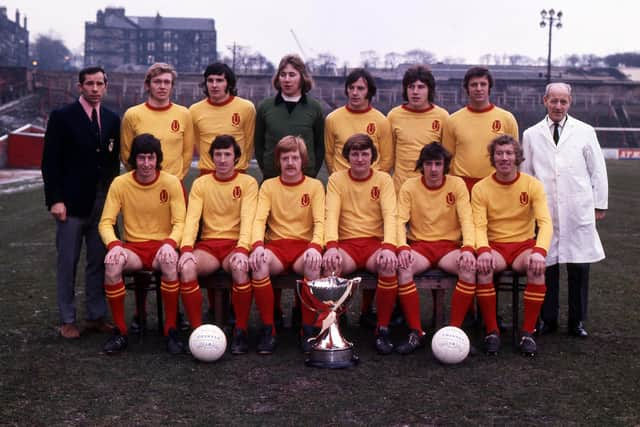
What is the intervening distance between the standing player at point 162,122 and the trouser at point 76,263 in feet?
1.12

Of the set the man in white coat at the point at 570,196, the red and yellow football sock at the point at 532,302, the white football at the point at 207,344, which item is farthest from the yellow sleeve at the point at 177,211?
the man in white coat at the point at 570,196

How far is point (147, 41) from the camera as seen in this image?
331ft

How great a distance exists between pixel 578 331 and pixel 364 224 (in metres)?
1.73

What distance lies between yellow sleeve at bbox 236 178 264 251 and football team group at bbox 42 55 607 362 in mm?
12

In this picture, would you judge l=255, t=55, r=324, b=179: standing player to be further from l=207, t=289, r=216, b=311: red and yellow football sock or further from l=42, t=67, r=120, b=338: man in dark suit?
l=42, t=67, r=120, b=338: man in dark suit

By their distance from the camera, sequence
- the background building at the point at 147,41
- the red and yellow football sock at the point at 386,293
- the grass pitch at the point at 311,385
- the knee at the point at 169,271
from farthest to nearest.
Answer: the background building at the point at 147,41, the red and yellow football sock at the point at 386,293, the knee at the point at 169,271, the grass pitch at the point at 311,385

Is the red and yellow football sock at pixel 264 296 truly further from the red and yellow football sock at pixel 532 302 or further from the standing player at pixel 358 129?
the red and yellow football sock at pixel 532 302

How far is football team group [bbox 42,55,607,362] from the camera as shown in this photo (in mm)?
5180

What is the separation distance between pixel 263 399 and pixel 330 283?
39.9 inches

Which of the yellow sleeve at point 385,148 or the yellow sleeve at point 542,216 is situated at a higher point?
the yellow sleeve at point 385,148

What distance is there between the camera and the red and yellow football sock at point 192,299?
16.8 feet

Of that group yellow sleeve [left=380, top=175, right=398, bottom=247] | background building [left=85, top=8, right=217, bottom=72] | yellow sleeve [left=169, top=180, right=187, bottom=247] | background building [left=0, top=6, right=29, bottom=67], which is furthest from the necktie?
background building [left=85, top=8, right=217, bottom=72]

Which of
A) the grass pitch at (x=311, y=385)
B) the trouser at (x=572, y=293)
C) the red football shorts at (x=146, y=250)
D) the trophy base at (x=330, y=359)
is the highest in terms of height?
the red football shorts at (x=146, y=250)

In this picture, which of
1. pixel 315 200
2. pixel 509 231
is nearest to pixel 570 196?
pixel 509 231
